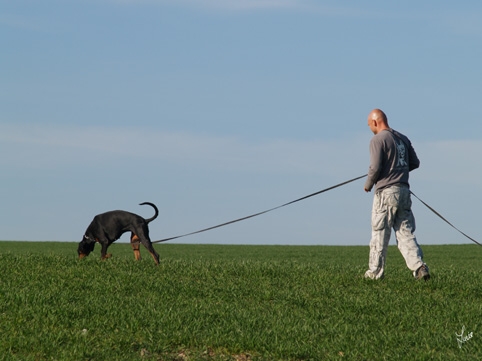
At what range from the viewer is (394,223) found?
12.1 metres

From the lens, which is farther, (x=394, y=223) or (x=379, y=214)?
(x=394, y=223)

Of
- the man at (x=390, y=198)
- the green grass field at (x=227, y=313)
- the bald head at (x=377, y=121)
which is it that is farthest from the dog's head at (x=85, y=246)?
the bald head at (x=377, y=121)

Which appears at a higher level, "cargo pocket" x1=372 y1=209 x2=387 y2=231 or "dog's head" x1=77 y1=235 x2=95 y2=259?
"cargo pocket" x1=372 y1=209 x2=387 y2=231

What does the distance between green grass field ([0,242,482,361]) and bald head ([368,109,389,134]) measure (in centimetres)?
267

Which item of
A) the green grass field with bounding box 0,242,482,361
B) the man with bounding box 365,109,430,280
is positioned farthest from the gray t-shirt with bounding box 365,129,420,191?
the green grass field with bounding box 0,242,482,361

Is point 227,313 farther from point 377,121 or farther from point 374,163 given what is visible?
point 377,121

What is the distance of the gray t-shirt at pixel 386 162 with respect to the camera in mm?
11812

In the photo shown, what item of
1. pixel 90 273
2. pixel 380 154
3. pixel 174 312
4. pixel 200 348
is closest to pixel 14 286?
pixel 90 273

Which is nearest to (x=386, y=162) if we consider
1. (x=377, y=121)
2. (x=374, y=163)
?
(x=374, y=163)

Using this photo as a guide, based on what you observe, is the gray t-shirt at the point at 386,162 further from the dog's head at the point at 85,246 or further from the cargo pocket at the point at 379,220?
the dog's head at the point at 85,246

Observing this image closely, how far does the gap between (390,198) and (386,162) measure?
614 mm

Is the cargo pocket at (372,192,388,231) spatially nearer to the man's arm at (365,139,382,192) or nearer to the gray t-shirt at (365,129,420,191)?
the gray t-shirt at (365,129,420,191)

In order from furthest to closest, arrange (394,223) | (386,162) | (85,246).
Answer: (85,246), (394,223), (386,162)

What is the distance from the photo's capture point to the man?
11852 mm
